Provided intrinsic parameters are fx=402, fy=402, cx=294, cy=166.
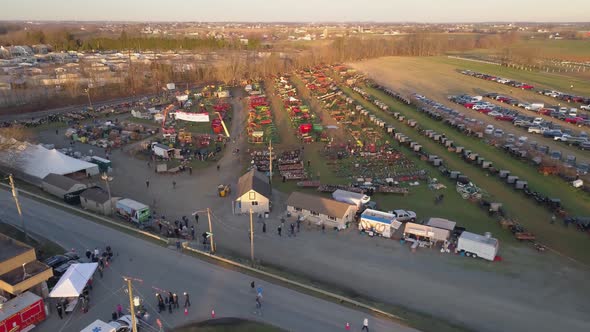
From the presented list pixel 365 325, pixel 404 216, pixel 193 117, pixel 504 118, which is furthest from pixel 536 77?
pixel 365 325

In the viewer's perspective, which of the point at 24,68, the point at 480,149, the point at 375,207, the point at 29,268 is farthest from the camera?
the point at 24,68

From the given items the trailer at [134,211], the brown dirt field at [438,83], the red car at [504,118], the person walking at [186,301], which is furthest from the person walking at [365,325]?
the red car at [504,118]

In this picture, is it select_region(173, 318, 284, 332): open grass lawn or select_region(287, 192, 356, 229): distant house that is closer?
select_region(173, 318, 284, 332): open grass lawn

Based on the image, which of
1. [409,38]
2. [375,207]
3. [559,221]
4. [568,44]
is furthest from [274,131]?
[568,44]

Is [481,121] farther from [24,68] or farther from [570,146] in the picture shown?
[24,68]

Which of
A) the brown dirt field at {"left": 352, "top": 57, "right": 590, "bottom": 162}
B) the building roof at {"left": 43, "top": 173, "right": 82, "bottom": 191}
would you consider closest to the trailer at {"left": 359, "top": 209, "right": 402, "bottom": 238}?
the building roof at {"left": 43, "top": 173, "right": 82, "bottom": 191}

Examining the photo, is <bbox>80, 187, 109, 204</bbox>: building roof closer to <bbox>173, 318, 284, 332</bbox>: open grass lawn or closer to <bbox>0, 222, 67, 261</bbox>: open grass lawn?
<bbox>0, 222, 67, 261</bbox>: open grass lawn

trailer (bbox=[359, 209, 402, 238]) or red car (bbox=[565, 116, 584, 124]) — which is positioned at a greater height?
red car (bbox=[565, 116, 584, 124])
